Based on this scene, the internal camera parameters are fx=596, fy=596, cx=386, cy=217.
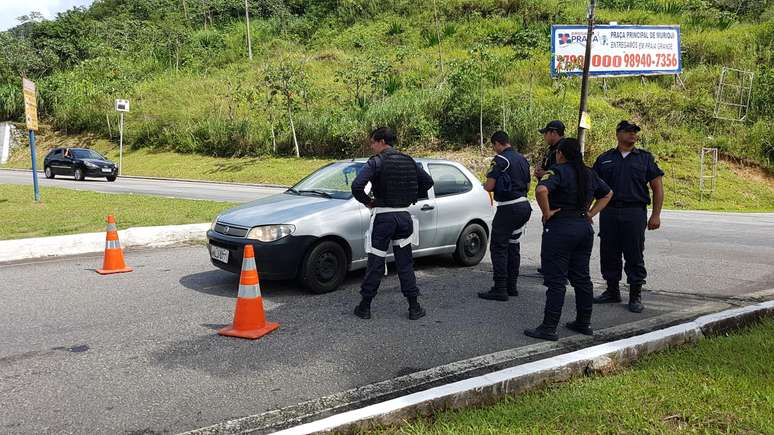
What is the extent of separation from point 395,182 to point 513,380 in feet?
7.31

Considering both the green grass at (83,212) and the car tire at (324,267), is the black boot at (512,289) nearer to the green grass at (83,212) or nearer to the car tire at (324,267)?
the car tire at (324,267)

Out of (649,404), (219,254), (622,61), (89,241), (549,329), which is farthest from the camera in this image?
(622,61)

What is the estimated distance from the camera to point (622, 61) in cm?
2591

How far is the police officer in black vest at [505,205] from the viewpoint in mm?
6164

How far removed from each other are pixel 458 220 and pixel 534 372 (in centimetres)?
396

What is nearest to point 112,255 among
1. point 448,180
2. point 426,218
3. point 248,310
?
point 248,310

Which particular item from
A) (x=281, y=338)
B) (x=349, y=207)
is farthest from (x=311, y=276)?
(x=281, y=338)

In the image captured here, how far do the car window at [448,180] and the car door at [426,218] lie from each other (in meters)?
0.22

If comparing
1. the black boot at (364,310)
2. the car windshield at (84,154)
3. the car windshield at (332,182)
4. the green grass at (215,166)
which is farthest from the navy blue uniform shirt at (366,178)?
Answer: the car windshield at (84,154)

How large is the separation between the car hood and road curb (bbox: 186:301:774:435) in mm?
2660

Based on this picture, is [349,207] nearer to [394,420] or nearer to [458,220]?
[458,220]

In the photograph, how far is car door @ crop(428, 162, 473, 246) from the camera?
7.50 m

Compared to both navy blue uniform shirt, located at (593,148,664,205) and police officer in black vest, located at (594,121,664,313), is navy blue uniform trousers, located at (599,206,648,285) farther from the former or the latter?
navy blue uniform shirt, located at (593,148,664,205)

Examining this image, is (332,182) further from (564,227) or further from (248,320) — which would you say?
(564,227)
